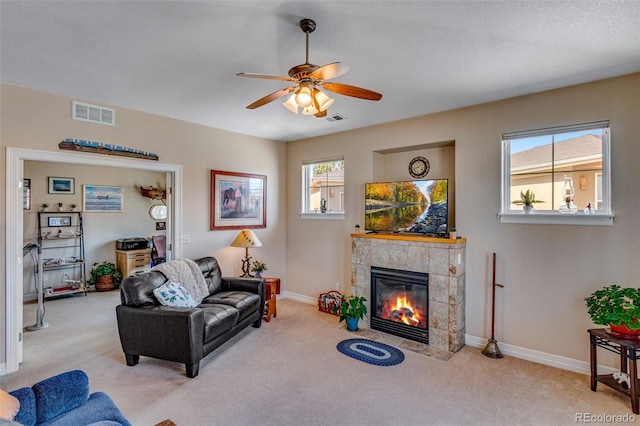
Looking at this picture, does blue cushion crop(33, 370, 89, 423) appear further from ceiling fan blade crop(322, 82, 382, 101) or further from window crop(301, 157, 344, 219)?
window crop(301, 157, 344, 219)

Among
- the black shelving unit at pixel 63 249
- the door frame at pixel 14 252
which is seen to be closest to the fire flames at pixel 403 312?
the door frame at pixel 14 252

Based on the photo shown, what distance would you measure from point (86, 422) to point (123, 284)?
1700mm

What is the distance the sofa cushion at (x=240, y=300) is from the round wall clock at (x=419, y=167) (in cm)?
263

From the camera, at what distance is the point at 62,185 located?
220 inches

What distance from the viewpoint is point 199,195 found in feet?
14.2

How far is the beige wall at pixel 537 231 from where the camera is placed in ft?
8.93

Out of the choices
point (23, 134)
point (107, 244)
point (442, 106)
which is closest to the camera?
point (23, 134)

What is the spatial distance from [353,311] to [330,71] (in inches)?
117

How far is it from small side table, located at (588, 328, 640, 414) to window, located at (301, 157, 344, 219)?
10.0ft

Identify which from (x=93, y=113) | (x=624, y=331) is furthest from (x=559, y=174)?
(x=93, y=113)

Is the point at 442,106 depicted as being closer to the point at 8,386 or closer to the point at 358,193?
the point at 358,193

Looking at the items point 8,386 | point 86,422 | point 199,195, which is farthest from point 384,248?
point 8,386

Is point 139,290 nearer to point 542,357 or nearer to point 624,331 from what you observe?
point 542,357

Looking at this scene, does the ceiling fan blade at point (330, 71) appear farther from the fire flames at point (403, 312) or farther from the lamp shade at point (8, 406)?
the fire flames at point (403, 312)
